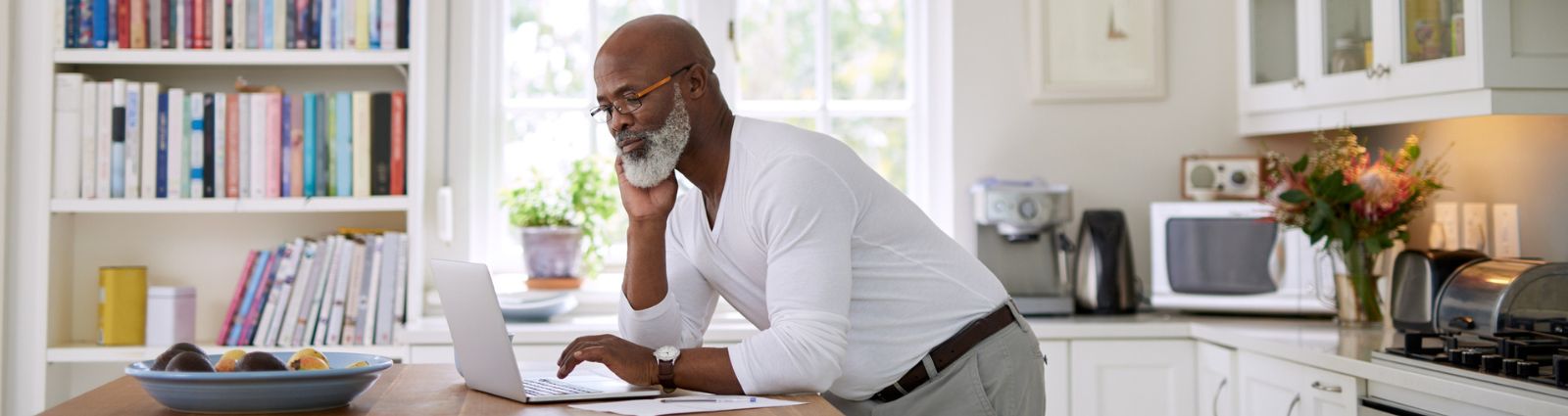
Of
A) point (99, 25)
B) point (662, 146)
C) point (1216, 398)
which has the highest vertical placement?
point (99, 25)

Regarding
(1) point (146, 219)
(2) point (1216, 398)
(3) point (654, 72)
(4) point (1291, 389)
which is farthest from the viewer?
(1) point (146, 219)

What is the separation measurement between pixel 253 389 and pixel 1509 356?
176 cm

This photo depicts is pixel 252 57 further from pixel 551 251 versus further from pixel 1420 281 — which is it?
pixel 1420 281

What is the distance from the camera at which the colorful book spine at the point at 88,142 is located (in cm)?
311

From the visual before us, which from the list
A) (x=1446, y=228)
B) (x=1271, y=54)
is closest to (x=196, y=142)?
(x=1271, y=54)

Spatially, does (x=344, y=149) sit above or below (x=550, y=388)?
above

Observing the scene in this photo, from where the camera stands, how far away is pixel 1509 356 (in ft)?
6.63

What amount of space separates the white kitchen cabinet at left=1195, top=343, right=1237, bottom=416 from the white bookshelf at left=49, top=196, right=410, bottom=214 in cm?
188

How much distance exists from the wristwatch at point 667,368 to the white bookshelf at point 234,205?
1712mm

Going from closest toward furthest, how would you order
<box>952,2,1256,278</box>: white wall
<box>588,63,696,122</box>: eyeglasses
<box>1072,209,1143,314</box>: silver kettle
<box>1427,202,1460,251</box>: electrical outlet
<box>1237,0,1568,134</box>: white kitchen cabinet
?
1. <box>588,63,696,122</box>: eyeglasses
2. <box>1237,0,1568,134</box>: white kitchen cabinet
3. <box>1427,202,1460,251</box>: electrical outlet
4. <box>1072,209,1143,314</box>: silver kettle
5. <box>952,2,1256,278</box>: white wall

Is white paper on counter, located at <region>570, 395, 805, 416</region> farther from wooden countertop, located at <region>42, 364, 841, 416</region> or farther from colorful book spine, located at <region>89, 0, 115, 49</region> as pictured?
colorful book spine, located at <region>89, 0, 115, 49</region>

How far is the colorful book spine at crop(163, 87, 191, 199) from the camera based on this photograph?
313 cm

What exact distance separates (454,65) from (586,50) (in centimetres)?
36

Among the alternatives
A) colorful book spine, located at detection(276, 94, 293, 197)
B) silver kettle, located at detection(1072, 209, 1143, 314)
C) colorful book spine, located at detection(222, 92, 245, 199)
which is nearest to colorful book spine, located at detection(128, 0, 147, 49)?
colorful book spine, located at detection(222, 92, 245, 199)
